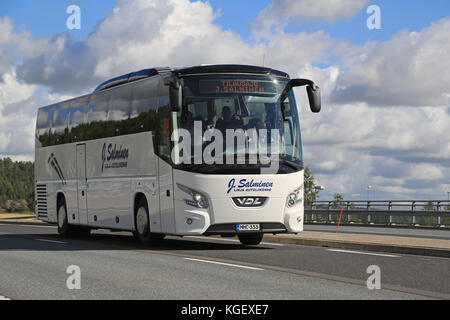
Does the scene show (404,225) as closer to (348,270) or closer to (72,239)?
(72,239)

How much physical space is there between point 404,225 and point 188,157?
25728 mm

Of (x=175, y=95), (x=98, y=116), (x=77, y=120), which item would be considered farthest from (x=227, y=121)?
(x=77, y=120)

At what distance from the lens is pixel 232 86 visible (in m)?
16.2

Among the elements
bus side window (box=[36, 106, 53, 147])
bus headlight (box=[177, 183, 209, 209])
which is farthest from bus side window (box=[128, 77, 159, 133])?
bus side window (box=[36, 106, 53, 147])

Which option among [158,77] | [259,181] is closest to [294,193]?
[259,181]

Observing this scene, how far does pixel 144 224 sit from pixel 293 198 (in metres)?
3.63

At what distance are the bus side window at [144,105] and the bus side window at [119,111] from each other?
0.27 meters

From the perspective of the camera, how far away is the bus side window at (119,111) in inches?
733

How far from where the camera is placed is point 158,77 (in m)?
17.3

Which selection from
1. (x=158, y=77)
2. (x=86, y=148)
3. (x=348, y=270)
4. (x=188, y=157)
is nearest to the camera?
(x=348, y=270)

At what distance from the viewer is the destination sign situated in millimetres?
16172

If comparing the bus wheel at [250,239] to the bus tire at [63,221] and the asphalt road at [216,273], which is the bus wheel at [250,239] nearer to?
the asphalt road at [216,273]

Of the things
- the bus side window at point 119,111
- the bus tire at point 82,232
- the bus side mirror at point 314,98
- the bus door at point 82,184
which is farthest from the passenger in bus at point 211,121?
the bus tire at point 82,232
